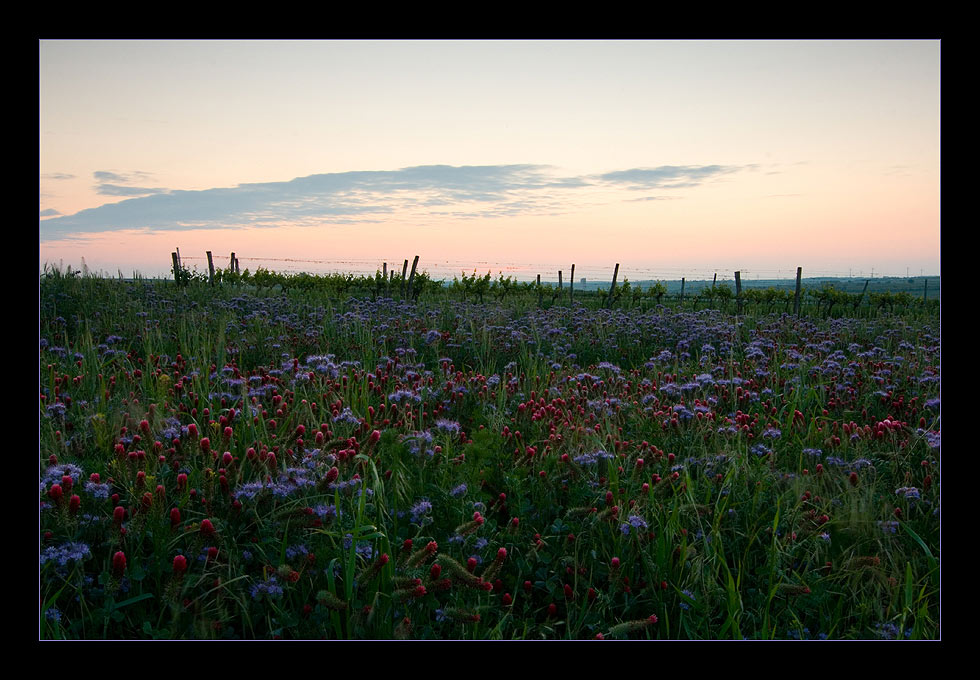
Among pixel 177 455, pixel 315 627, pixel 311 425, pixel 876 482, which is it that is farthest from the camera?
pixel 311 425

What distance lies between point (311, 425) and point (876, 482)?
344 centimetres

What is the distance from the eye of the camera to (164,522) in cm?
280

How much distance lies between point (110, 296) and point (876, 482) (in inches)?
410

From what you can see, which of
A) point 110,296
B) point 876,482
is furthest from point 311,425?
point 110,296
